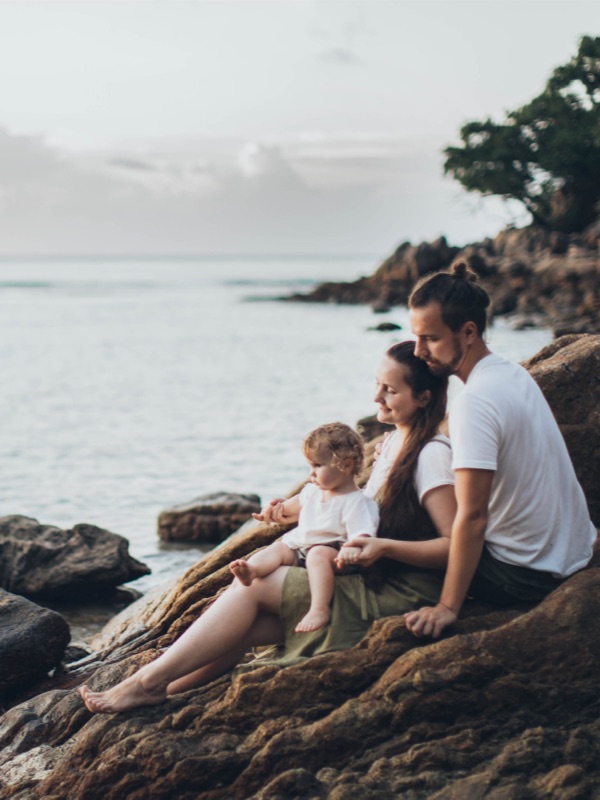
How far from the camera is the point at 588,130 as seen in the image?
156 ft

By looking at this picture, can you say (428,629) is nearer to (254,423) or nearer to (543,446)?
(543,446)

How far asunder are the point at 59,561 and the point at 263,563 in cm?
537

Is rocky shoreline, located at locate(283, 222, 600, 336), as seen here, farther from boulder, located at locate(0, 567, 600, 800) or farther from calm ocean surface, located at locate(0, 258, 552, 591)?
boulder, located at locate(0, 567, 600, 800)

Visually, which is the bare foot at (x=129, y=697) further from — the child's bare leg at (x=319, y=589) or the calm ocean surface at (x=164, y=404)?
the calm ocean surface at (x=164, y=404)

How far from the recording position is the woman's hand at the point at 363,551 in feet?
15.3

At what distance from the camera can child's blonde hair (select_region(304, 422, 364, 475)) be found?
498 cm

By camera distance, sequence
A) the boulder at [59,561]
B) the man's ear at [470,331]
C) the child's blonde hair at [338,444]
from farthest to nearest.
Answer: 1. the boulder at [59,561]
2. the child's blonde hair at [338,444]
3. the man's ear at [470,331]

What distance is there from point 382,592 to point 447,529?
426 mm

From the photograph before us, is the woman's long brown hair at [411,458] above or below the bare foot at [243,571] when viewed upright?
above

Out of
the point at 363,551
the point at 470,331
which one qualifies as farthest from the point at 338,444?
the point at 470,331

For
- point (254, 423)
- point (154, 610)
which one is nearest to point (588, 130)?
point (254, 423)

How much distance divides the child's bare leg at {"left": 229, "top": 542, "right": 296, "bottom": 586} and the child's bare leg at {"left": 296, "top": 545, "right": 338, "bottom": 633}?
0.14 metres

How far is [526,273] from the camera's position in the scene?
47.2 m

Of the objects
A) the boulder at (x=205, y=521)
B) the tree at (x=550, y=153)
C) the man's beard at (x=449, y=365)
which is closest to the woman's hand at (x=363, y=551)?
the man's beard at (x=449, y=365)
